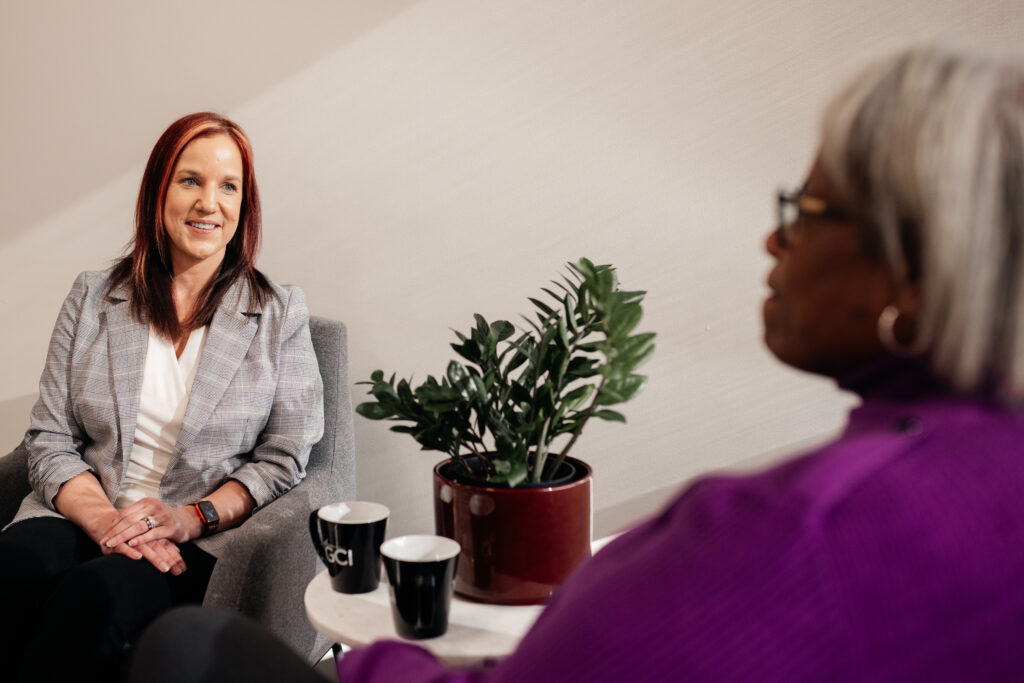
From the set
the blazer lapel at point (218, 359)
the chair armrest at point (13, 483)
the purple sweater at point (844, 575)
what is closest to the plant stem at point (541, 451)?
the purple sweater at point (844, 575)

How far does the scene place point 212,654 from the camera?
0.74 meters

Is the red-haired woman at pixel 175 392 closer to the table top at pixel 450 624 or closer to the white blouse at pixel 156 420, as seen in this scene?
the white blouse at pixel 156 420

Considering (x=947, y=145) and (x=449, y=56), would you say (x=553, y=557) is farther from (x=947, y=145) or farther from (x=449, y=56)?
(x=449, y=56)

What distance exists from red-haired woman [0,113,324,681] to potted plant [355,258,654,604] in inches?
24.2

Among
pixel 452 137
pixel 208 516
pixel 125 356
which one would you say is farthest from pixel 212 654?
pixel 452 137

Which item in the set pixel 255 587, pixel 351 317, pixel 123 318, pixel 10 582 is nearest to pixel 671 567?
pixel 255 587

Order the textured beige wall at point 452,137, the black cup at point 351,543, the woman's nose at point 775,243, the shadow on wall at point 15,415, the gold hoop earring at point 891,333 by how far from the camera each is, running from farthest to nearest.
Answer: the shadow on wall at point 15,415
the textured beige wall at point 452,137
the black cup at point 351,543
the woman's nose at point 775,243
the gold hoop earring at point 891,333

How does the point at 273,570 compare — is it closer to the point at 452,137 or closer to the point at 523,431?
the point at 523,431

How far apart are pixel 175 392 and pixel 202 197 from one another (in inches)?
15.7

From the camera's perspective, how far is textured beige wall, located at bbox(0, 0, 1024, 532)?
2.11m

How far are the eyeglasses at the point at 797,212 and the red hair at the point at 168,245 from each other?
1319mm

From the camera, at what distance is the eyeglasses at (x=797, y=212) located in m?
0.67

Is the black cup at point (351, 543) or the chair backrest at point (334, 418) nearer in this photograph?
the black cup at point (351, 543)

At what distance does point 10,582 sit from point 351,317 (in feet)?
3.21
